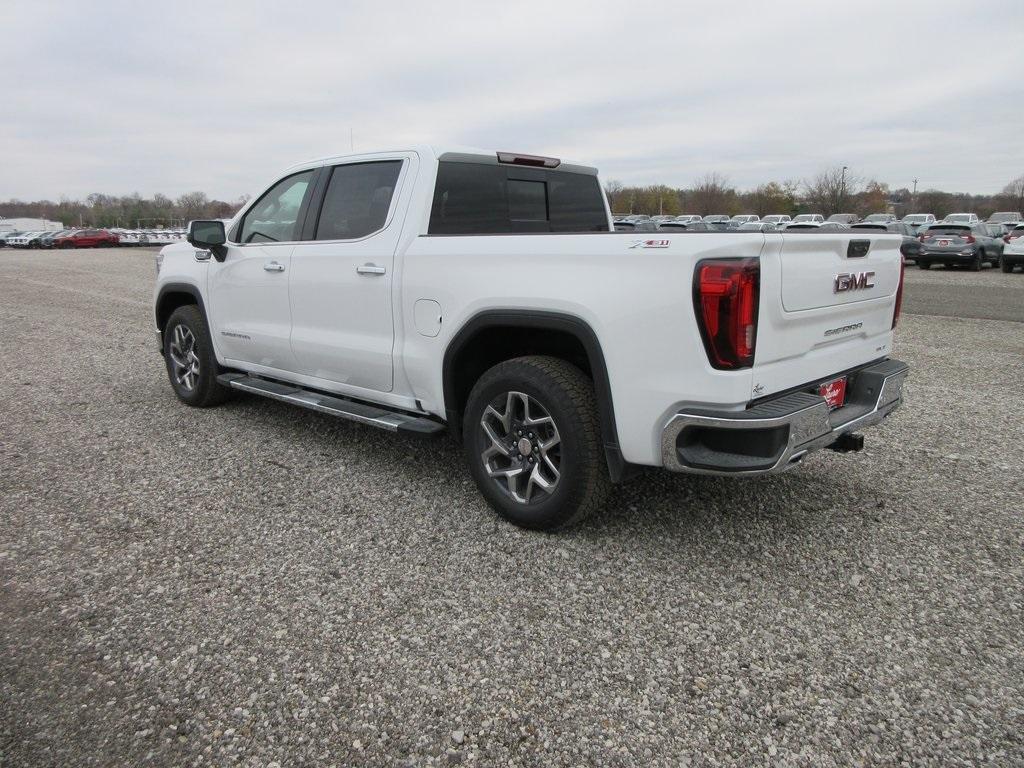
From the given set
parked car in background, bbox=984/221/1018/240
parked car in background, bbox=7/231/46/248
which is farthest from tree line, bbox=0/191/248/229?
parked car in background, bbox=984/221/1018/240

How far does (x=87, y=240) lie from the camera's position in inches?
1875

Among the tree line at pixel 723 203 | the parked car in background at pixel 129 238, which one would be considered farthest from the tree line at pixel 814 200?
the parked car in background at pixel 129 238

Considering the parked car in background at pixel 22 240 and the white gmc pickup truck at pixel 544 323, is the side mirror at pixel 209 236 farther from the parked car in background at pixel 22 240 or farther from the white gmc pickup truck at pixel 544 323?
the parked car in background at pixel 22 240

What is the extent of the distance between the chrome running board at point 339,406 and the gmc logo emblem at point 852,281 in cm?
209

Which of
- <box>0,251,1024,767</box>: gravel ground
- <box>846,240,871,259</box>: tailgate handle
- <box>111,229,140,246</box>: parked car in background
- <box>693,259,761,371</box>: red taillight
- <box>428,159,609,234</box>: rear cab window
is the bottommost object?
<box>0,251,1024,767</box>: gravel ground

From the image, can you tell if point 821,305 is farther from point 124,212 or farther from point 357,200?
point 124,212

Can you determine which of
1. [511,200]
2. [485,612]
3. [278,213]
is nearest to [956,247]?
[511,200]

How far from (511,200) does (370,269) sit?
0.99 meters

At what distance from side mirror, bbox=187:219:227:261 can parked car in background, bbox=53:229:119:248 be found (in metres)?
49.7

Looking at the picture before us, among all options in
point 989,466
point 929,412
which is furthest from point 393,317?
point 929,412

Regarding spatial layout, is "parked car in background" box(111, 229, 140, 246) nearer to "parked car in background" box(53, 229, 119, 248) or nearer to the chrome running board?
"parked car in background" box(53, 229, 119, 248)

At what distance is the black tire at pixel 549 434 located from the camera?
331 cm

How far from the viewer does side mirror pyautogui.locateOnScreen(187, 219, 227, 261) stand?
5.22m

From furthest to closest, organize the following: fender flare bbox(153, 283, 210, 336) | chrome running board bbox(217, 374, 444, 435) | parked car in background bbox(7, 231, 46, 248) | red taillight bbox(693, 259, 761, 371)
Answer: parked car in background bbox(7, 231, 46, 248) < fender flare bbox(153, 283, 210, 336) < chrome running board bbox(217, 374, 444, 435) < red taillight bbox(693, 259, 761, 371)
